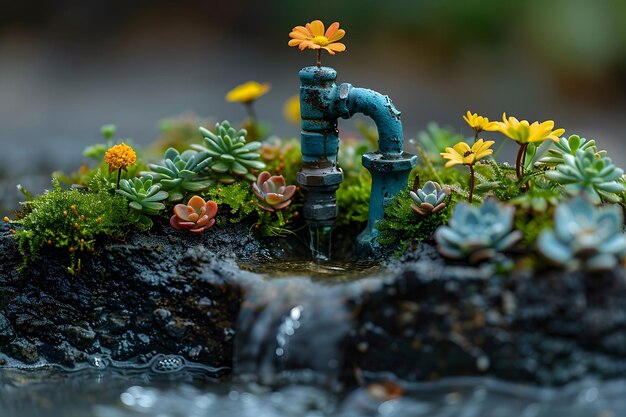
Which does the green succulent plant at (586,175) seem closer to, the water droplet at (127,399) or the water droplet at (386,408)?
the water droplet at (386,408)

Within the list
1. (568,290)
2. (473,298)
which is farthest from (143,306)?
(568,290)

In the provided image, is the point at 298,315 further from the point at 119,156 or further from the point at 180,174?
the point at 119,156

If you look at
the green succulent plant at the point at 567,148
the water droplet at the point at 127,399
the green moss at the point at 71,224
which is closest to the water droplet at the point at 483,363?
the green succulent plant at the point at 567,148

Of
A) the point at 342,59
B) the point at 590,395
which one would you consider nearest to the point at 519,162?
the point at 590,395

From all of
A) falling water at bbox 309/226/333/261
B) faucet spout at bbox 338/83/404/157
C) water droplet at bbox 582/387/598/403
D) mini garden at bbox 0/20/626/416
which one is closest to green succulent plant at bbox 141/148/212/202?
mini garden at bbox 0/20/626/416

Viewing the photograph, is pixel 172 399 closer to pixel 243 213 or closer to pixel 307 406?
pixel 307 406

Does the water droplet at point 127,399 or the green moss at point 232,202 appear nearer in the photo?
the water droplet at point 127,399
